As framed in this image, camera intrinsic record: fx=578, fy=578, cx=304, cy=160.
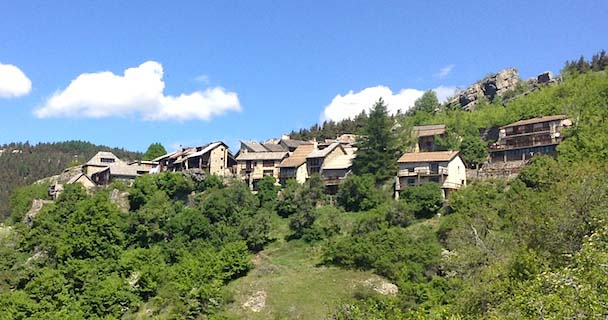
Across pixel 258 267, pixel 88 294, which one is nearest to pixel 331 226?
pixel 258 267

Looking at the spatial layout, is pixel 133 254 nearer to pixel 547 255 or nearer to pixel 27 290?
pixel 27 290

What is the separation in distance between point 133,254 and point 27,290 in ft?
31.4

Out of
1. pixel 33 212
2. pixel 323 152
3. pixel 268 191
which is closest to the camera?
pixel 268 191

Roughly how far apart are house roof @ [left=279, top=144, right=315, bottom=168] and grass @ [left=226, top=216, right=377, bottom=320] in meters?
17.0

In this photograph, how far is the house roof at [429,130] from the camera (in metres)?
75.1

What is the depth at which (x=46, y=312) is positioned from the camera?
48.2 metres

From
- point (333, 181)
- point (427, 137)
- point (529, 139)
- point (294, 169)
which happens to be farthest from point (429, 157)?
point (294, 169)

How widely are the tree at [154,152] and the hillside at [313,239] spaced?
2641cm

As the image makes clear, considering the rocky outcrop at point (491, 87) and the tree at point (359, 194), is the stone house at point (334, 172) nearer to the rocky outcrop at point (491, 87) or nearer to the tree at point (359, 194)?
the tree at point (359, 194)

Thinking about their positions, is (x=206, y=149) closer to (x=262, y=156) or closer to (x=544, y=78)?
(x=262, y=156)

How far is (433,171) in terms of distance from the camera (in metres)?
61.5

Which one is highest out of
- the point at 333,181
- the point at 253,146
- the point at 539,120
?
the point at 539,120

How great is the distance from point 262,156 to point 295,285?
96.9ft

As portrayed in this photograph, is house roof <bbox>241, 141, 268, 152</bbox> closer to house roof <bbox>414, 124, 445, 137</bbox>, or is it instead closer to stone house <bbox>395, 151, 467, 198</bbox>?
house roof <bbox>414, 124, 445, 137</bbox>
